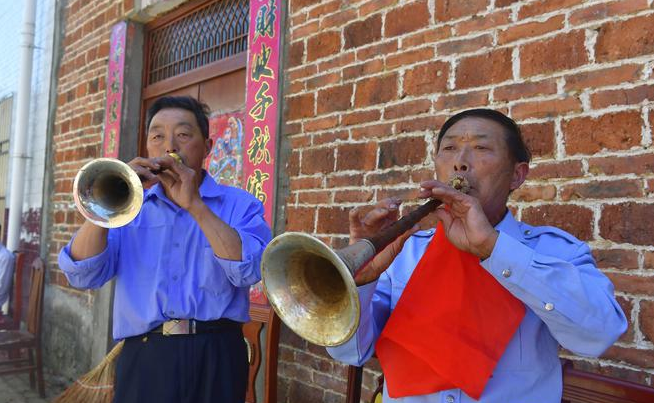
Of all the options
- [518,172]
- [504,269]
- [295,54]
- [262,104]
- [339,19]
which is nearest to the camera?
[504,269]

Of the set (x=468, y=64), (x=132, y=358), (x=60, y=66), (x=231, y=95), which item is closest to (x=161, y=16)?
(x=231, y=95)

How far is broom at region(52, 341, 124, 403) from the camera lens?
8.66 feet

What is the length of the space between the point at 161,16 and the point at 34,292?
8.89ft

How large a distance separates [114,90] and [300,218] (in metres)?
2.84

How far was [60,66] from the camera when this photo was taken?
6.29m

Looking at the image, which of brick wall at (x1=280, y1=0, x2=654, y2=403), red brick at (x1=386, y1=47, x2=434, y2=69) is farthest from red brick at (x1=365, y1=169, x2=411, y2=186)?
red brick at (x1=386, y1=47, x2=434, y2=69)

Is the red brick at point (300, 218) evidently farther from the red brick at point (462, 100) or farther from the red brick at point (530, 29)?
the red brick at point (530, 29)

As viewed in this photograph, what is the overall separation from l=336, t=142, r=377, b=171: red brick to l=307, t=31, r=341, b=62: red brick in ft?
1.88

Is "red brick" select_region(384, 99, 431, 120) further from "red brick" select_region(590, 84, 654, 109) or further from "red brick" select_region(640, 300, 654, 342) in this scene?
"red brick" select_region(640, 300, 654, 342)

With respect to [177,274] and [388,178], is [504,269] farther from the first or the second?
[388,178]

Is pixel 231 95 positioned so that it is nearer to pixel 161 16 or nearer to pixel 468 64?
pixel 161 16

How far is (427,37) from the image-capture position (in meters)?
2.79

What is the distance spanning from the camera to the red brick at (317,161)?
10.7ft

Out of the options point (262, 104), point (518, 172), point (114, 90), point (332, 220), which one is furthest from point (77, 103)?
point (518, 172)
